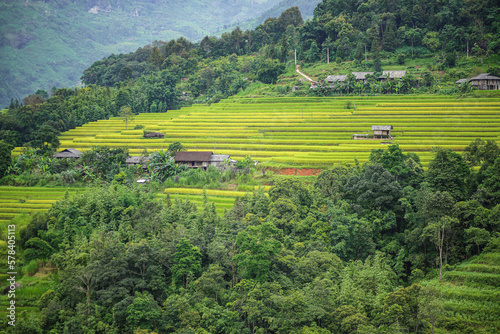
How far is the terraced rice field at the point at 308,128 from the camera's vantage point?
4719 cm

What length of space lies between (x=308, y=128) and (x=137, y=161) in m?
22.0

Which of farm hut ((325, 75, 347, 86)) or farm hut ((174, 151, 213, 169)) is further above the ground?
farm hut ((325, 75, 347, 86))

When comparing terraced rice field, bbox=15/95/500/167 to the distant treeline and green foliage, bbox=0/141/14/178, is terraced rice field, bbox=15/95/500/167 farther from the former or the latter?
the distant treeline

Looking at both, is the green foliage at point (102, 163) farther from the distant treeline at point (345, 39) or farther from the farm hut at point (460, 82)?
the farm hut at point (460, 82)

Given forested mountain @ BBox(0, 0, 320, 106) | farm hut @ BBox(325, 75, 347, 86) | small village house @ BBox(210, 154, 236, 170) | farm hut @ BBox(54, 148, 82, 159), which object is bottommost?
small village house @ BBox(210, 154, 236, 170)

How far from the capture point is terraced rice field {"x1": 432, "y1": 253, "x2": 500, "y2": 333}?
64.7 ft

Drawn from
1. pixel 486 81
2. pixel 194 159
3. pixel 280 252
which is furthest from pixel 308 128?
pixel 280 252

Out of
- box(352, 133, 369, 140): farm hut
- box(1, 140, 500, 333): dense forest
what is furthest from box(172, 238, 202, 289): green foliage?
box(352, 133, 369, 140): farm hut

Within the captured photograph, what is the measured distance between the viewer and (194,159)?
47156 millimetres

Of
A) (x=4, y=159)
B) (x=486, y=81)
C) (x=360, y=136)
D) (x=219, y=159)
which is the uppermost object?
(x=486, y=81)

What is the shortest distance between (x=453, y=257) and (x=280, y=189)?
13.4 meters

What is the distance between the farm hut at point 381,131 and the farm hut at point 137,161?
26.4 metres

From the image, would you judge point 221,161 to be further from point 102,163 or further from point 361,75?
point 361,75

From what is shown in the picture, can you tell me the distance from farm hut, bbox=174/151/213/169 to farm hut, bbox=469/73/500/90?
37276 millimetres
